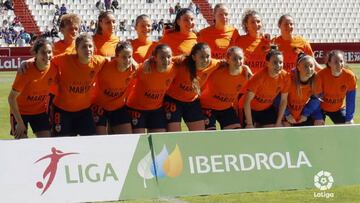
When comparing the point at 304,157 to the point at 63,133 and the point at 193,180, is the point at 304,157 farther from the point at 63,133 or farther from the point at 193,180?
the point at 63,133

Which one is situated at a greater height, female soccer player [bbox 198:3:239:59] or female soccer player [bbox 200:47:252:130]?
female soccer player [bbox 198:3:239:59]

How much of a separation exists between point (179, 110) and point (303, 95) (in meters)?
1.60

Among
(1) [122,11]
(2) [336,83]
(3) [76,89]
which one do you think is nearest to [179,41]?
(3) [76,89]

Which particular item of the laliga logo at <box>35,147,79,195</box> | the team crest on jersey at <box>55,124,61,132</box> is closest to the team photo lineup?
the team crest on jersey at <box>55,124,61,132</box>

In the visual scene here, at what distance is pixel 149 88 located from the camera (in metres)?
8.68

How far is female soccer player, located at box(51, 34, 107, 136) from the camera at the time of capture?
26.7 feet

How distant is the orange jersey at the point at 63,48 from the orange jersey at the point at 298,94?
8.90 feet

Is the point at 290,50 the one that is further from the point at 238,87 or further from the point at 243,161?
the point at 243,161

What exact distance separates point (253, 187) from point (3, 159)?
2.53 m

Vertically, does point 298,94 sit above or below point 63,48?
below

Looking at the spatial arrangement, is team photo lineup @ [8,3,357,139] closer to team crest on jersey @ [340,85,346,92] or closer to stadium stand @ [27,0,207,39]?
team crest on jersey @ [340,85,346,92]

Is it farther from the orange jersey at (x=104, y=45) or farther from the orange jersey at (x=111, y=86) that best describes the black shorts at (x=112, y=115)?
the orange jersey at (x=104, y=45)

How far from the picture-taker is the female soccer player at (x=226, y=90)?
872 centimetres

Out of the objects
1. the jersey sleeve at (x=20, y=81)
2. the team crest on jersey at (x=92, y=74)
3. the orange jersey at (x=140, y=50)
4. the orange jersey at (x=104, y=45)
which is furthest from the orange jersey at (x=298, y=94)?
the jersey sleeve at (x=20, y=81)
